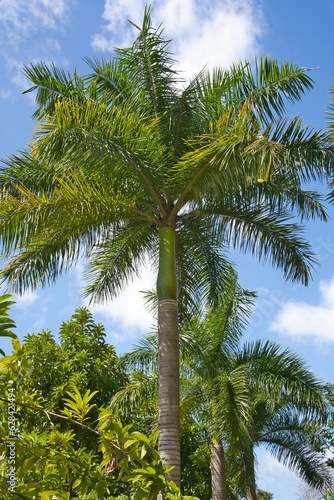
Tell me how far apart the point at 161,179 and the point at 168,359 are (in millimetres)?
2672

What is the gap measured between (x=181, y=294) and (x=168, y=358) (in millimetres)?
2931

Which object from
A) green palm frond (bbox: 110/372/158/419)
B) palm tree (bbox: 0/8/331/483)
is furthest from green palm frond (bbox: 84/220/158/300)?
green palm frond (bbox: 110/372/158/419)

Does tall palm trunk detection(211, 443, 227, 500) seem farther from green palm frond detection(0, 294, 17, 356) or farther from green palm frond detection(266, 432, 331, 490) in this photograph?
green palm frond detection(0, 294, 17, 356)

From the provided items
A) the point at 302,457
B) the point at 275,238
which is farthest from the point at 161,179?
the point at 302,457

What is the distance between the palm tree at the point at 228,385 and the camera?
13.0m

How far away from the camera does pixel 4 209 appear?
902cm

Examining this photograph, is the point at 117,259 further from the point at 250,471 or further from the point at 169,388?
the point at 250,471

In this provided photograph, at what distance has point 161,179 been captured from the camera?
32.3 feet

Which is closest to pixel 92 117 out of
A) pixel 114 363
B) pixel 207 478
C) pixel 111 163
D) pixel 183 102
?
pixel 111 163

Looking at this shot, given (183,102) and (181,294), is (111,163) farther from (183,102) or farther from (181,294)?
(181,294)

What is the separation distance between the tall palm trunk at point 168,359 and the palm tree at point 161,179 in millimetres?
17

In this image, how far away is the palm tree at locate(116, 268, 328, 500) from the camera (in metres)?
13.0

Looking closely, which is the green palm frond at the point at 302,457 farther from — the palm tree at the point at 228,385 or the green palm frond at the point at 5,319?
the green palm frond at the point at 5,319

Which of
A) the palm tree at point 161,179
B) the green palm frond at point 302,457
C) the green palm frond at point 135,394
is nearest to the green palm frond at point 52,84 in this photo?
the palm tree at point 161,179
